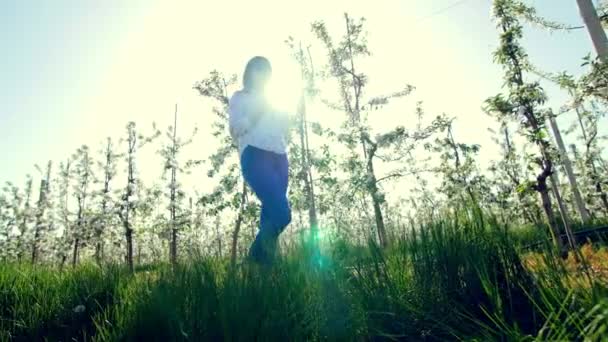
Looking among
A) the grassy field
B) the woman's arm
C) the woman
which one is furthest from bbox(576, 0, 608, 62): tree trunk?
the woman's arm

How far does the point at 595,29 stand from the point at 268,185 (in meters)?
3.20

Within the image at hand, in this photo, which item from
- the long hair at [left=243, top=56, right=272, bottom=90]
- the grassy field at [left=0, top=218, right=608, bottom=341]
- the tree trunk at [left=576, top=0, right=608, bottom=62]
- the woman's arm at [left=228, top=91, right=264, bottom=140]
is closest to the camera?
the grassy field at [left=0, top=218, right=608, bottom=341]

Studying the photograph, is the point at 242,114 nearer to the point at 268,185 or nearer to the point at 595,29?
the point at 268,185

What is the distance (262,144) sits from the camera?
11.2 ft

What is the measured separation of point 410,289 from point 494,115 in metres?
4.09

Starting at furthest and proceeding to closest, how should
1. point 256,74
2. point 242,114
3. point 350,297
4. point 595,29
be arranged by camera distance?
point 256,74
point 242,114
point 595,29
point 350,297

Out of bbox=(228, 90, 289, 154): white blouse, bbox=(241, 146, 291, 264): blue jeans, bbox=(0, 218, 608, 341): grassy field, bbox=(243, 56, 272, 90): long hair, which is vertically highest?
bbox=(243, 56, 272, 90): long hair

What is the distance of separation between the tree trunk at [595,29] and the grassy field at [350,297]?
203cm

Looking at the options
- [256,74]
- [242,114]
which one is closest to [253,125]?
[242,114]

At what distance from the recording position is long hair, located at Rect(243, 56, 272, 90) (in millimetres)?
3637

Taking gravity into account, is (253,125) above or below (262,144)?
above

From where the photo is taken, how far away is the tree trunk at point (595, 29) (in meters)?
3.02

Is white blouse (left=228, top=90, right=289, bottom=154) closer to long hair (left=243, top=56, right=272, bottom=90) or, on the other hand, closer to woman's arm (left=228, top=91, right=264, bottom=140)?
woman's arm (left=228, top=91, right=264, bottom=140)

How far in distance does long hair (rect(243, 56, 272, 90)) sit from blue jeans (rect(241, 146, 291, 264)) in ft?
2.33
